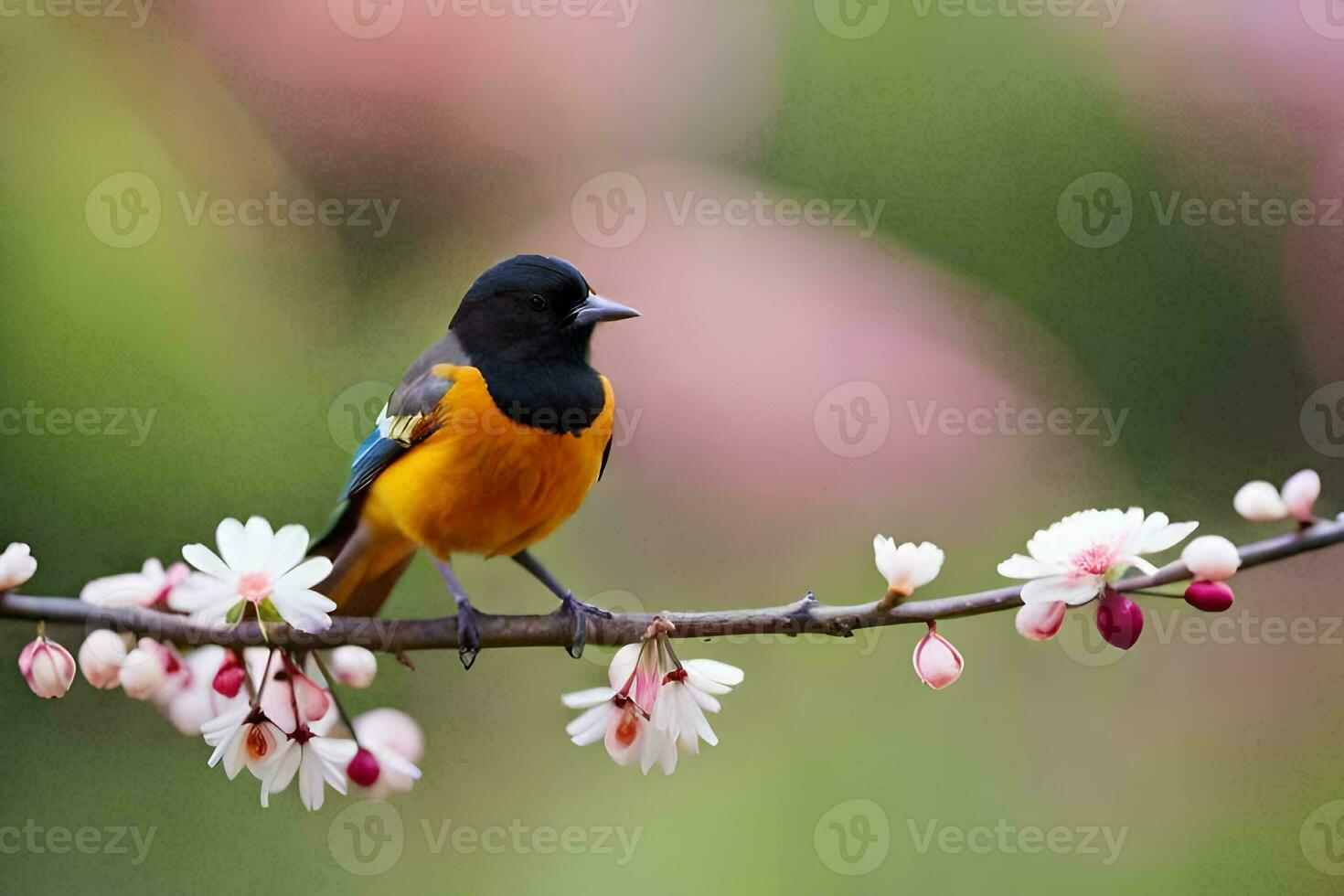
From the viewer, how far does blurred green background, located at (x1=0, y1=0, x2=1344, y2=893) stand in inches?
62.7

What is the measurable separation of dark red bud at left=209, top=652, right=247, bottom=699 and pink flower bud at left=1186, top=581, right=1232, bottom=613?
546mm

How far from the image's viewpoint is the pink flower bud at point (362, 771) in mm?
834

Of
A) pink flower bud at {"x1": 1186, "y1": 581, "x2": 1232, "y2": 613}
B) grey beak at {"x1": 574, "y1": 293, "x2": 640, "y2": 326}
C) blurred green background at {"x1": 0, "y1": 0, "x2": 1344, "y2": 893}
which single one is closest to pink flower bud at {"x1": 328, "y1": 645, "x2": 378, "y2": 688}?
grey beak at {"x1": 574, "y1": 293, "x2": 640, "y2": 326}

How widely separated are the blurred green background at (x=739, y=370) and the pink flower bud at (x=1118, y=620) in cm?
69

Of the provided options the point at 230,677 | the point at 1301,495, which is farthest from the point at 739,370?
the point at 1301,495

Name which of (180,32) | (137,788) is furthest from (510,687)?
(180,32)

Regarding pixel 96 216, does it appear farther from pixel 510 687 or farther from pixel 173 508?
pixel 510 687

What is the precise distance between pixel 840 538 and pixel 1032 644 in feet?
0.96

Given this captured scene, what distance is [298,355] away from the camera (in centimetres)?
179

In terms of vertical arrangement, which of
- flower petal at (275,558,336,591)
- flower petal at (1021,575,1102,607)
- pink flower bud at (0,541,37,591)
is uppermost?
flower petal at (1021,575,1102,607)

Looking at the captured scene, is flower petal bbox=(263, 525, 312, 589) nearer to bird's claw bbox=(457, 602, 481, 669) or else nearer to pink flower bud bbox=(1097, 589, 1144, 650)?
bird's claw bbox=(457, 602, 481, 669)

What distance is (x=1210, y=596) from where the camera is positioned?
25.3 inches

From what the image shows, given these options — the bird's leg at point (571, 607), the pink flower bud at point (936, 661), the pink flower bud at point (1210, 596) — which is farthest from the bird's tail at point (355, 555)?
the pink flower bud at point (1210, 596)

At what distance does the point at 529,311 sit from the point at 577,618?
0.26 m
